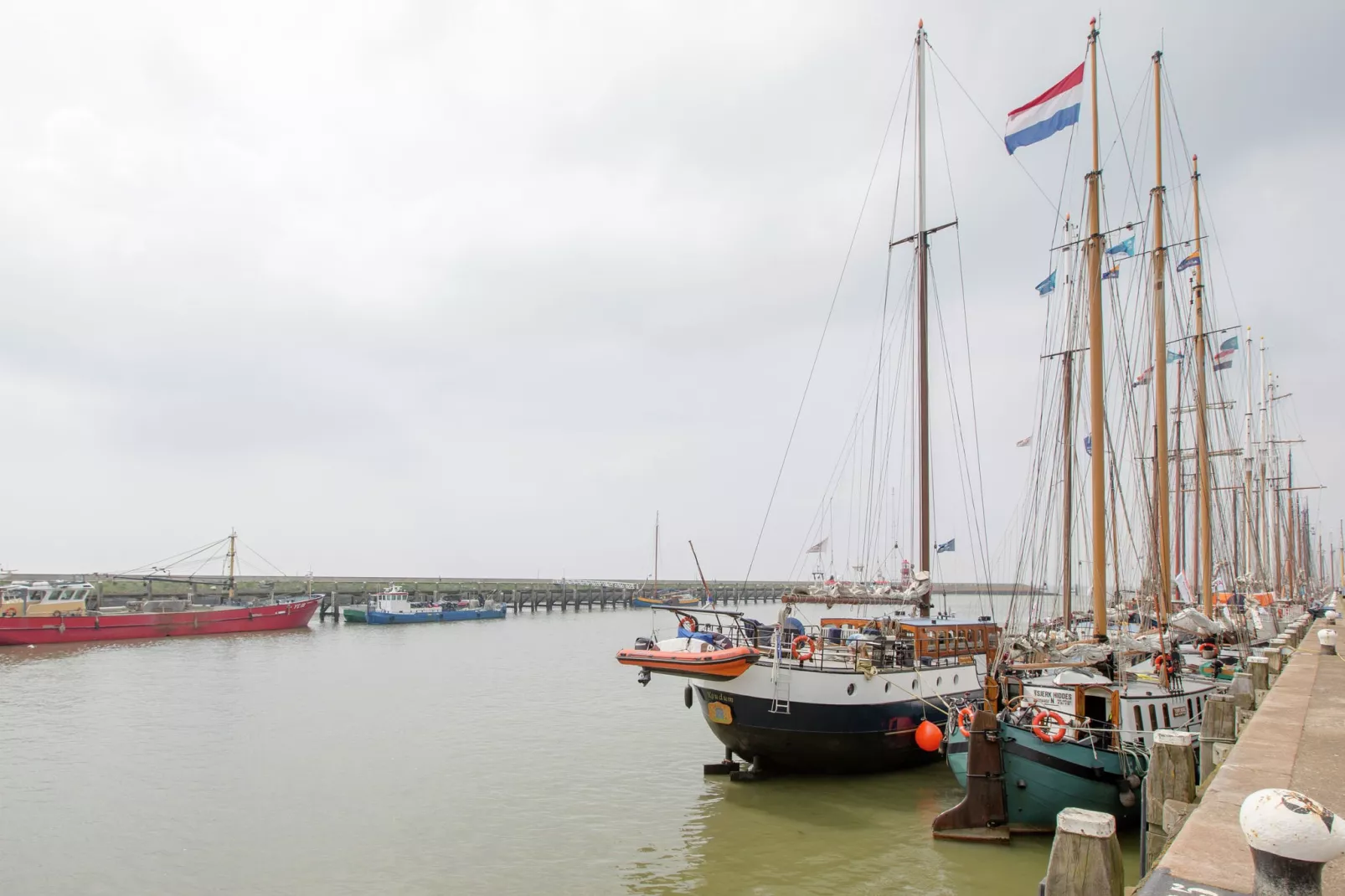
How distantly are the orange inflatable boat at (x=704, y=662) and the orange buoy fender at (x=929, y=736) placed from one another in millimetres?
4745

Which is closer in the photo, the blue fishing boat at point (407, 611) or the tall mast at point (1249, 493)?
the tall mast at point (1249, 493)

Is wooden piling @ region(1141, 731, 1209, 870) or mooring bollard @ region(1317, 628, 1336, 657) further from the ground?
wooden piling @ region(1141, 731, 1209, 870)

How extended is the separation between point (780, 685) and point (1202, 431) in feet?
71.4

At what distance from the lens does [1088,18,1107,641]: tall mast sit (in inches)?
836

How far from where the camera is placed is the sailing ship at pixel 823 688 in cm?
1923

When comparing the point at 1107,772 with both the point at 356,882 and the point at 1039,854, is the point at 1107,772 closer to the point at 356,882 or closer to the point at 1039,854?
the point at 1039,854

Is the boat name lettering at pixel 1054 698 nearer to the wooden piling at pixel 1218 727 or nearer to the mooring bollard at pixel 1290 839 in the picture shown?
the wooden piling at pixel 1218 727

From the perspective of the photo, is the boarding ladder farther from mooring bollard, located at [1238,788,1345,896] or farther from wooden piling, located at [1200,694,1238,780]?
mooring bollard, located at [1238,788,1345,896]

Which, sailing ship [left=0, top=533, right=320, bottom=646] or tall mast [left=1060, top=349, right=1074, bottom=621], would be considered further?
sailing ship [left=0, top=533, right=320, bottom=646]

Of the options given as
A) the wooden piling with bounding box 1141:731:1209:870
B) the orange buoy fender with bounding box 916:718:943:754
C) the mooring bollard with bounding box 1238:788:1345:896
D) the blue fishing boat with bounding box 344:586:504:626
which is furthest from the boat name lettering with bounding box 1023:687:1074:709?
the blue fishing boat with bounding box 344:586:504:626

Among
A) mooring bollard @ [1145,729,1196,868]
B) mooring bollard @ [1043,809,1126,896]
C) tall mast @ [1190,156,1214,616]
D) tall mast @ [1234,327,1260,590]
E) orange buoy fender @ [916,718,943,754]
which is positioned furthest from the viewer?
tall mast @ [1234,327,1260,590]

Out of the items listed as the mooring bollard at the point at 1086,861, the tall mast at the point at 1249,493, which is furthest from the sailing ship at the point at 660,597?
the mooring bollard at the point at 1086,861

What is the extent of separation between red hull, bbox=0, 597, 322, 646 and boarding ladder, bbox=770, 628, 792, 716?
56.3 meters

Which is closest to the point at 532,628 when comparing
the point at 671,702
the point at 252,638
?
the point at 252,638
